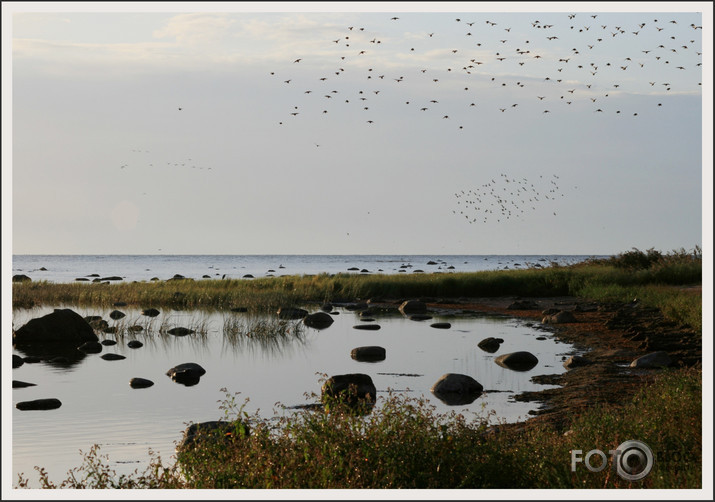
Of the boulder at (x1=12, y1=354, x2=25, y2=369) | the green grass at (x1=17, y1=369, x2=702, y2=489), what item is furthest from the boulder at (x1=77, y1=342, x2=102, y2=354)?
the green grass at (x1=17, y1=369, x2=702, y2=489)

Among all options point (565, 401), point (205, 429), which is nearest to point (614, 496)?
point (205, 429)

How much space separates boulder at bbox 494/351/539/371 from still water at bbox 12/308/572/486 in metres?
0.23

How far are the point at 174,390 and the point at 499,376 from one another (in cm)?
674

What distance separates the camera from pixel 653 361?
50.2ft

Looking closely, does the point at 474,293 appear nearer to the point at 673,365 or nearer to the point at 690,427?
the point at 673,365

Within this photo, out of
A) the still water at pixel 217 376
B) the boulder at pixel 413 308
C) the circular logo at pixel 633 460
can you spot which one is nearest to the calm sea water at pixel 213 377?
the still water at pixel 217 376

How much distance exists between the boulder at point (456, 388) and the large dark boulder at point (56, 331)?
1180cm

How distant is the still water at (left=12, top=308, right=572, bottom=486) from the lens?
1038cm

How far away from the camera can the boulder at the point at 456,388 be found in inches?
514

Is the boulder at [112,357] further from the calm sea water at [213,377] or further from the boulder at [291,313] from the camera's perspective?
the boulder at [291,313]

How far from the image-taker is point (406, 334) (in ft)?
74.6

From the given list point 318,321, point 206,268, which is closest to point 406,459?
point 318,321

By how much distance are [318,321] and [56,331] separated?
8.71 metres

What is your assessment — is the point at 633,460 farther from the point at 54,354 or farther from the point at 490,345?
the point at 54,354
